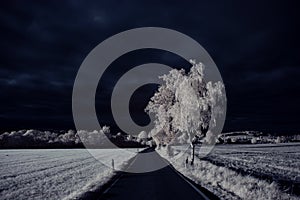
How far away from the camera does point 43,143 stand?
155 metres

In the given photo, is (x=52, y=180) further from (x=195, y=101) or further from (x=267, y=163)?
(x=267, y=163)

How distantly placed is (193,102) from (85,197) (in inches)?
718

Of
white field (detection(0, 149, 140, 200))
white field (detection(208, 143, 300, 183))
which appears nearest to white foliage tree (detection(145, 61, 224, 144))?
white field (detection(208, 143, 300, 183))

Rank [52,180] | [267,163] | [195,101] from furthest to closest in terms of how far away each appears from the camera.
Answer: [267,163] → [195,101] → [52,180]

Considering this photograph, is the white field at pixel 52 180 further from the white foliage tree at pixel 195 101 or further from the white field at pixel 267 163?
the white field at pixel 267 163

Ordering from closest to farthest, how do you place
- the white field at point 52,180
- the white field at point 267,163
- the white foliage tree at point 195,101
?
the white field at point 52,180
the white field at point 267,163
the white foliage tree at point 195,101

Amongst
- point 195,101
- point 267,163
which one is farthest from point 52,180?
point 267,163

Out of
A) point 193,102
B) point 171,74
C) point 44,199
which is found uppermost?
point 171,74

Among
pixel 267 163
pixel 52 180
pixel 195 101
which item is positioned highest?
pixel 195 101

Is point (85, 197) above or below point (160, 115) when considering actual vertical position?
below

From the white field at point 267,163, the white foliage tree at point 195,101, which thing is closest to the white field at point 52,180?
the white foliage tree at point 195,101

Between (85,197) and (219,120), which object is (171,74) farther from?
(85,197)

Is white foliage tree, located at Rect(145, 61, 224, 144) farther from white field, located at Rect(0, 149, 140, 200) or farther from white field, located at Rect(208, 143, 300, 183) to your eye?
white field, located at Rect(0, 149, 140, 200)

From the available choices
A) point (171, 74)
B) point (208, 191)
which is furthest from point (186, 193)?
→ point (171, 74)
